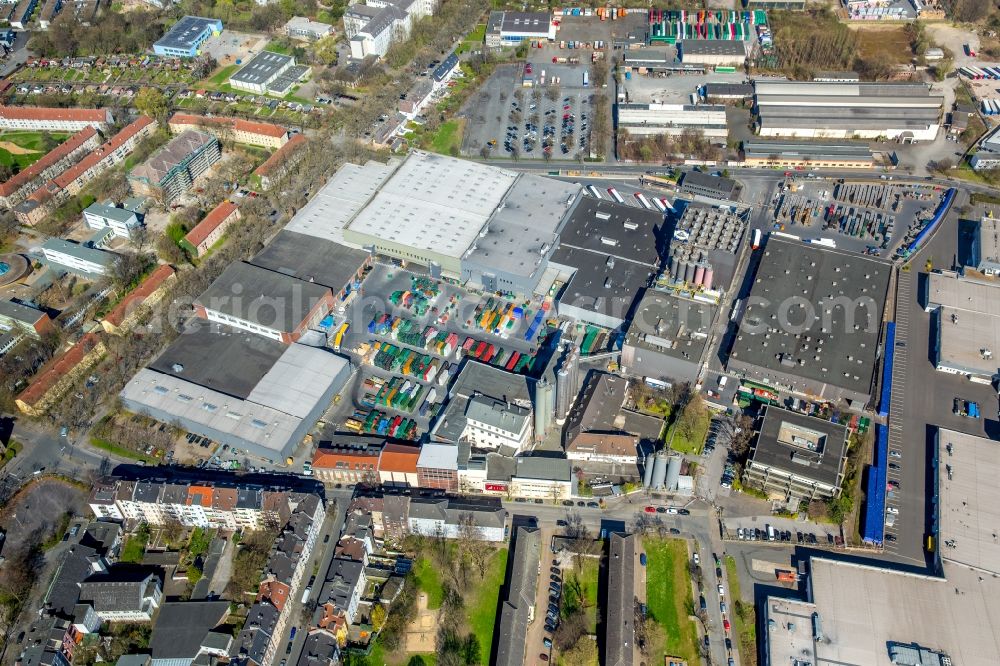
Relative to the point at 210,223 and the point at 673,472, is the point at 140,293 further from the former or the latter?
the point at 673,472

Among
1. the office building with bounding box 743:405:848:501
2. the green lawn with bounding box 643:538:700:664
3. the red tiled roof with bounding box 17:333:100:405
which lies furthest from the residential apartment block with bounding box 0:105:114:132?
the office building with bounding box 743:405:848:501

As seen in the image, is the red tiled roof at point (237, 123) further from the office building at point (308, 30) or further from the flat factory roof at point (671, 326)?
the flat factory roof at point (671, 326)

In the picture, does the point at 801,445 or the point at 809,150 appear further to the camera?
the point at 809,150

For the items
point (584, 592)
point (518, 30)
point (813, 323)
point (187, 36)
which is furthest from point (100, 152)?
point (813, 323)

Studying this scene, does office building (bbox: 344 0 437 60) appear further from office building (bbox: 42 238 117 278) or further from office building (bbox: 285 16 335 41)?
office building (bbox: 42 238 117 278)

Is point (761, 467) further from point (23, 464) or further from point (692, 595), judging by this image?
point (23, 464)
